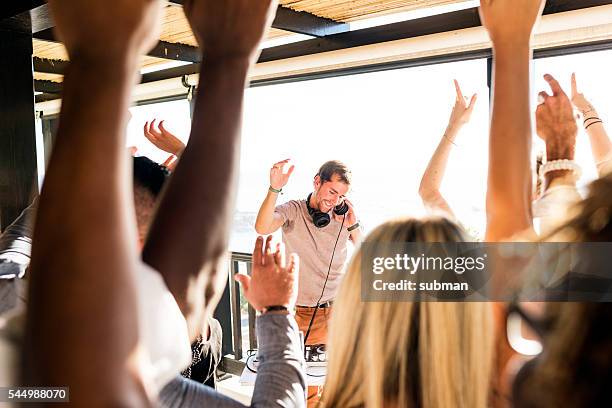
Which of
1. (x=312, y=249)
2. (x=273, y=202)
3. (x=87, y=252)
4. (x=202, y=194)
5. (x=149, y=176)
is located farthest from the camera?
(x=312, y=249)

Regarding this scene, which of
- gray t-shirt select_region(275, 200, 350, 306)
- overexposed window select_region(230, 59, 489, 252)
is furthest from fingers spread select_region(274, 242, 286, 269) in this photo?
gray t-shirt select_region(275, 200, 350, 306)

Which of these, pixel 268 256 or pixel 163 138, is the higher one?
pixel 163 138

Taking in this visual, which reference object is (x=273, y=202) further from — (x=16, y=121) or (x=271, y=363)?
(x=271, y=363)

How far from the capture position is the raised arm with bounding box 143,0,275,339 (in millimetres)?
659

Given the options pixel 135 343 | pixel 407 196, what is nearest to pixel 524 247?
pixel 135 343

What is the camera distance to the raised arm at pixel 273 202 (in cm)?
334

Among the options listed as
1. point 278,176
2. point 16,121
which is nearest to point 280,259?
point 16,121

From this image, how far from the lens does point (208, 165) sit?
2.19ft

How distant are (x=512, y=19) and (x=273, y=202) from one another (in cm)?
262

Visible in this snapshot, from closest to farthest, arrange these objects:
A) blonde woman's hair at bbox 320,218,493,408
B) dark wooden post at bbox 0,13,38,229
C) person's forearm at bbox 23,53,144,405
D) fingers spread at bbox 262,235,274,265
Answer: person's forearm at bbox 23,53,144,405
blonde woman's hair at bbox 320,218,493,408
fingers spread at bbox 262,235,274,265
dark wooden post at bbox 0,13,38,229

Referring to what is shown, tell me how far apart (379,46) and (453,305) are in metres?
2.91

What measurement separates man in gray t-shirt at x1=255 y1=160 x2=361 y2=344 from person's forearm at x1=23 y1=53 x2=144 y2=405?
307cm

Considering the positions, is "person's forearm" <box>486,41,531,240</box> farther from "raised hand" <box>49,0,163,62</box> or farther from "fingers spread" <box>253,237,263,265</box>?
"raised hand" <box>49,0,163,62</box>

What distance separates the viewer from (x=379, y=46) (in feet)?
11.5
